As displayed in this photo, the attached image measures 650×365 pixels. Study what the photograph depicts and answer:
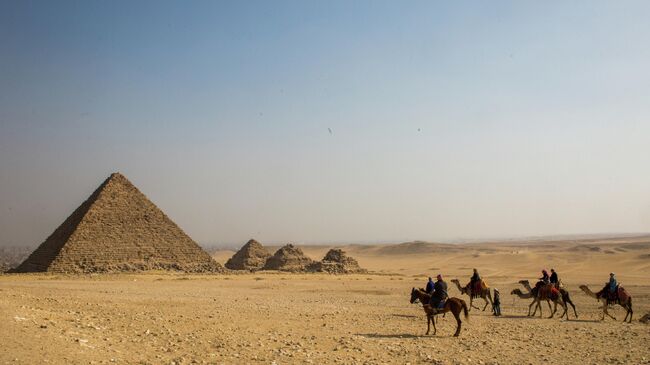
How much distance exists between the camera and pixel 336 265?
5362cm

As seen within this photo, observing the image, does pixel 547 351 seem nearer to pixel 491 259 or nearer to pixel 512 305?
pixel 512 305

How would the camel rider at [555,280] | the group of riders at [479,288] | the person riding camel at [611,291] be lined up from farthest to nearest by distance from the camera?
the camel rider at [555,280], the person riding camel at [611,291], the group of riders at [479,288]

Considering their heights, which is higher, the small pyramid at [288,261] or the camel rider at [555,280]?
the camel rider at [555,280]

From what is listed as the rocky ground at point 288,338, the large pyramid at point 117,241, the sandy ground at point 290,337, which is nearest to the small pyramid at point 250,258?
the large pyramid at point 117,241

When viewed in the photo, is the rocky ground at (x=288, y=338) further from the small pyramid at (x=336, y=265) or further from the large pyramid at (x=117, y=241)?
the small pyramid at (x=336, y=265)

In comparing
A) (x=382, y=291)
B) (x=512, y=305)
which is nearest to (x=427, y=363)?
(x=512, y=305)

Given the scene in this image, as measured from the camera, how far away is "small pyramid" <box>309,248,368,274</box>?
5233 cm

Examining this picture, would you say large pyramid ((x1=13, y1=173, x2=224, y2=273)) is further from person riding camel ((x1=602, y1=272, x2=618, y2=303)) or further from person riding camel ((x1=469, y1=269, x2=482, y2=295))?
person riding camel ((x1=602, y1=272, x2=618, y2=303))

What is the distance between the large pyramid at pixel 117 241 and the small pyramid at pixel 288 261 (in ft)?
25.6

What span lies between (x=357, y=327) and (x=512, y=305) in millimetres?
10872

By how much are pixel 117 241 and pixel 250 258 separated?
17.5 m

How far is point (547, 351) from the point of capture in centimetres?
1082

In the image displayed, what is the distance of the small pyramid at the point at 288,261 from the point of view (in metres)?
54.2

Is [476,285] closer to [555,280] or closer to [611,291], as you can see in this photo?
[555,280]
